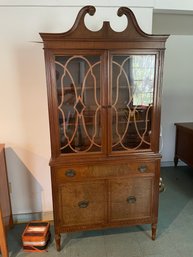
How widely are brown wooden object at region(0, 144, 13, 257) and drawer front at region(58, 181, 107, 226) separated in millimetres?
497

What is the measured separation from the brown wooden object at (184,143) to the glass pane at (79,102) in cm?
189

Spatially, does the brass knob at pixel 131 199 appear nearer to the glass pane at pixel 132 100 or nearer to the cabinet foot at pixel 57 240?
the glass pane at pixel 132 100

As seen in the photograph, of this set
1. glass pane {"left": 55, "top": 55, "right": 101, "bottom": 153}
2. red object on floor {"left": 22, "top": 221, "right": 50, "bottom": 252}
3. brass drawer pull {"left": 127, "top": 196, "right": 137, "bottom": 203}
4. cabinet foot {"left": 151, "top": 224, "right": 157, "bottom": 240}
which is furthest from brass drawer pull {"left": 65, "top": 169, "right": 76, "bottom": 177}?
cabinet foot {"left": 151, "top": 224, "right": 157, "bottom": 240}

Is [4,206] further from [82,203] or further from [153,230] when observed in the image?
[153,230]

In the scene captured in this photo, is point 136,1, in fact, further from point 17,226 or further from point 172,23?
point 17,226

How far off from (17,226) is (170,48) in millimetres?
3236

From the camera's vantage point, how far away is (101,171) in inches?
69.7

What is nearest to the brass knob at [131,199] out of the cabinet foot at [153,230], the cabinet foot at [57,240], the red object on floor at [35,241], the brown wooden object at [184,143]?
the cabinet foot at [153,230]

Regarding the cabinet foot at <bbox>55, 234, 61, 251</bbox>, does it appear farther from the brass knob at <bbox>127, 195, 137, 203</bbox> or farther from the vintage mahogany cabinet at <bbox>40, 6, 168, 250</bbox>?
the brass knob at <bbox>127, 195, 137, 203</bbox>

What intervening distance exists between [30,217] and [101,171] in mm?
1116

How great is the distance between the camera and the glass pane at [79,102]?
164 centimetres

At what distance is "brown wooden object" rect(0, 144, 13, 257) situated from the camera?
1.73m

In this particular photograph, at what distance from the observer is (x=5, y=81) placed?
1.95 m

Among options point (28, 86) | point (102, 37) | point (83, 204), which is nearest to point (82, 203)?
point (83, 204)
